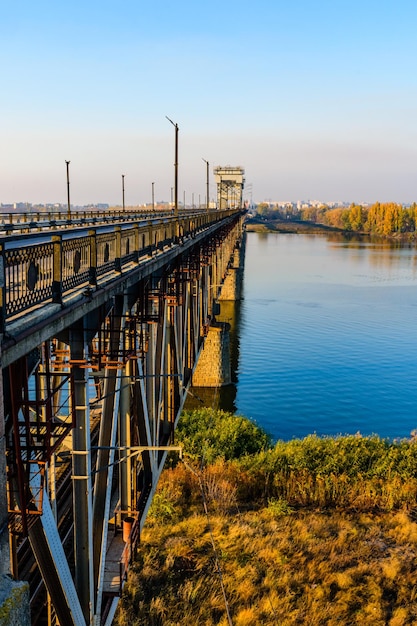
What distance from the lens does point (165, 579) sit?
1841cm

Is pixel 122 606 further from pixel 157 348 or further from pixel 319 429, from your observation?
pixel 319 429

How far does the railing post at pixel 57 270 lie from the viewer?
716 centimetres

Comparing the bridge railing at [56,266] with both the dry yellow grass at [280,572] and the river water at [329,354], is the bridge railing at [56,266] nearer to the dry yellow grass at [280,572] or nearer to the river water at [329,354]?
the dry yellow grass at [280,572]

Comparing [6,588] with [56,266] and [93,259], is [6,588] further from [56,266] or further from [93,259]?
[93,259]

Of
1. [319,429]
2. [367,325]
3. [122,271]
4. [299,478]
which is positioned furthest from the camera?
[367,325]

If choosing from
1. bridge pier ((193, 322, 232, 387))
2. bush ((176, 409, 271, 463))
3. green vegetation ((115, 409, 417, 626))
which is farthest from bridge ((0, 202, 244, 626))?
bridge pier ((193, 322, 232, 387))

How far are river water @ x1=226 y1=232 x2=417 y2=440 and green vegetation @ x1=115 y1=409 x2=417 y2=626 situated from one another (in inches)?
248

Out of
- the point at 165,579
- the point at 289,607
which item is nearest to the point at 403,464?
the point at 289,607

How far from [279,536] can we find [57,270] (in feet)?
54.7

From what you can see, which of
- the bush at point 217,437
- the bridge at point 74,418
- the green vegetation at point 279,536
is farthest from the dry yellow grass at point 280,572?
the bridge at point 74,418

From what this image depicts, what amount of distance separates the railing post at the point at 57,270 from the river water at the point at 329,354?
26830 mm

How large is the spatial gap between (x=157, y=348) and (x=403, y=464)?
15.9m

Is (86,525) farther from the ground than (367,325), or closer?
farther from the ground

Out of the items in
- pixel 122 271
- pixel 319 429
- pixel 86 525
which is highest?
pixel 122 271
